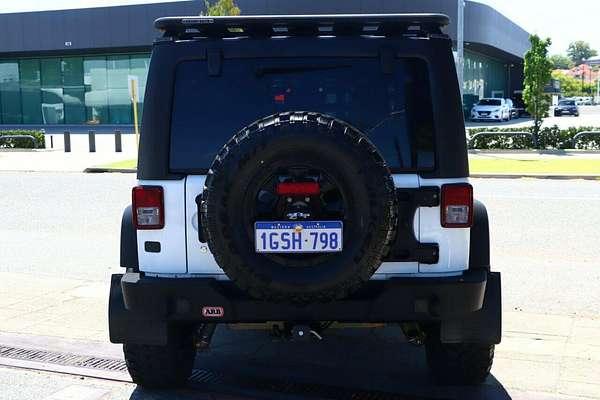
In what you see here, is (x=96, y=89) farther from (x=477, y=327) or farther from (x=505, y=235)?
(x=477, y=327)

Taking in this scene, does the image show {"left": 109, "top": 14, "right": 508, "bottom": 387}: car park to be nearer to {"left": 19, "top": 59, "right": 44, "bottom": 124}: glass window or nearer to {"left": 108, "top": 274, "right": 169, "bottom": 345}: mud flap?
{"left": 108, "top": 274, "right": 169, "bottom": 345}: mud flap

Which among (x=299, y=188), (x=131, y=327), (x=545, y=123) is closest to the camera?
(x=299, y=188)

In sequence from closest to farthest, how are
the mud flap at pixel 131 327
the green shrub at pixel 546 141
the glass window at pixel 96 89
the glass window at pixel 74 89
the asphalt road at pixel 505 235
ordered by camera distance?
the mud flap at pixel 131 327 → the asphalt road at pixel 505 235 → the green shrub at pixel 546 141 → the glass window at pixel 96 89 → the glass window at pixel 74 89

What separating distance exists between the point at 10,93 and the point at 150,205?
159ft

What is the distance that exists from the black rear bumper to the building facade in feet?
112

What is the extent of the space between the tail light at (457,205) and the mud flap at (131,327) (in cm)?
157

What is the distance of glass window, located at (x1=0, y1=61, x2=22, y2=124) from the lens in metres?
47.6

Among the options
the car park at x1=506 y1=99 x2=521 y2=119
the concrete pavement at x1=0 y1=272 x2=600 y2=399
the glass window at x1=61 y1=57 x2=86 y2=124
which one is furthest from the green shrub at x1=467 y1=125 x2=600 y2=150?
the glass window at x1=61 y1=57 x2=86 y2=124

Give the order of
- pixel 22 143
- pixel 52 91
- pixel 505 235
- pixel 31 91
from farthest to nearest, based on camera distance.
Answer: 1. pixel 31 91
2. pixel 52 91
3. pixel 22 143
4. pixel 505 235

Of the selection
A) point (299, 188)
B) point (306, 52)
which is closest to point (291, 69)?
point (306, 52)

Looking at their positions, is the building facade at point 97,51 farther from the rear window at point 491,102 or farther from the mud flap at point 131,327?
the mud flap at point 131,327

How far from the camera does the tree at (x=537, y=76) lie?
2378cm

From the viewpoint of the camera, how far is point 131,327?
380 cm

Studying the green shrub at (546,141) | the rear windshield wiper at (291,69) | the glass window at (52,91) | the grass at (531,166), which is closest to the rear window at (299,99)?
the rear windshield wiper at (291,69)
